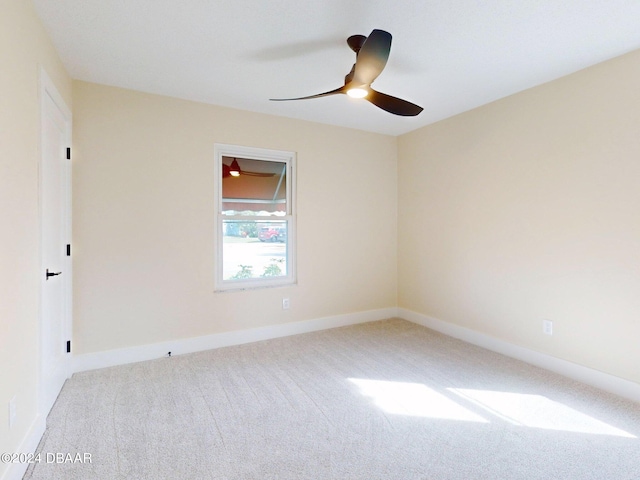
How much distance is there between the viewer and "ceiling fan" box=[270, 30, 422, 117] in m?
1.83

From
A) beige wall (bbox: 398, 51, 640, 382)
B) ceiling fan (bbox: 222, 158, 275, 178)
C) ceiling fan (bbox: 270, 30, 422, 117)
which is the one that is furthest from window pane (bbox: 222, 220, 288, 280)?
ceiling fan (bbox: 270, 30, 422, 117)

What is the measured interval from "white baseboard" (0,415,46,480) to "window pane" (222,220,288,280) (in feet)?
6.14

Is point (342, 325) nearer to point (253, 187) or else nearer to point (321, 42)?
point (253, 187)

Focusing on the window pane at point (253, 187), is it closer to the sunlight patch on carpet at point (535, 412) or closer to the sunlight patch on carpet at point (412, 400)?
the sunlight patch on carpet at point (412, 400)

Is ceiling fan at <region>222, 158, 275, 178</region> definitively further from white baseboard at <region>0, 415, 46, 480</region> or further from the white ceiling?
white baseboard at <region>0, 415, 46, 480</region>

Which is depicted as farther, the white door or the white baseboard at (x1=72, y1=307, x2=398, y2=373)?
the white baseboard at (x1=72, y1=307, x2=398, y2=373)

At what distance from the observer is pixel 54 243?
8.16 ft

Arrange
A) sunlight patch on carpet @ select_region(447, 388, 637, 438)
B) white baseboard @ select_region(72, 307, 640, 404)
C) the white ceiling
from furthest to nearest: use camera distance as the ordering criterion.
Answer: white baseboard @ select_region(72, 307, 640, 404)
sunlight patch on carpet @ select_region(447, 388, 637, 438)
the white ceiling

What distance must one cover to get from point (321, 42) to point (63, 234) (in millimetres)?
2450

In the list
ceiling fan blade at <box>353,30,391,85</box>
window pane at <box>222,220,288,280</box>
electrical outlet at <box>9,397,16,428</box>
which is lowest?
electrical outlet at <box>9,397,16,428</box>

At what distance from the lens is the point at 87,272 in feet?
9.61

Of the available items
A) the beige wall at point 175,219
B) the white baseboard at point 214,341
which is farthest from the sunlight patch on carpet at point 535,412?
the beige wall at point 175,219

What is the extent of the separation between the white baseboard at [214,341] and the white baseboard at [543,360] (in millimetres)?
814

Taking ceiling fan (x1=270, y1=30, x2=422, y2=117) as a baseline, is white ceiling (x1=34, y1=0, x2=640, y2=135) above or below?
above
